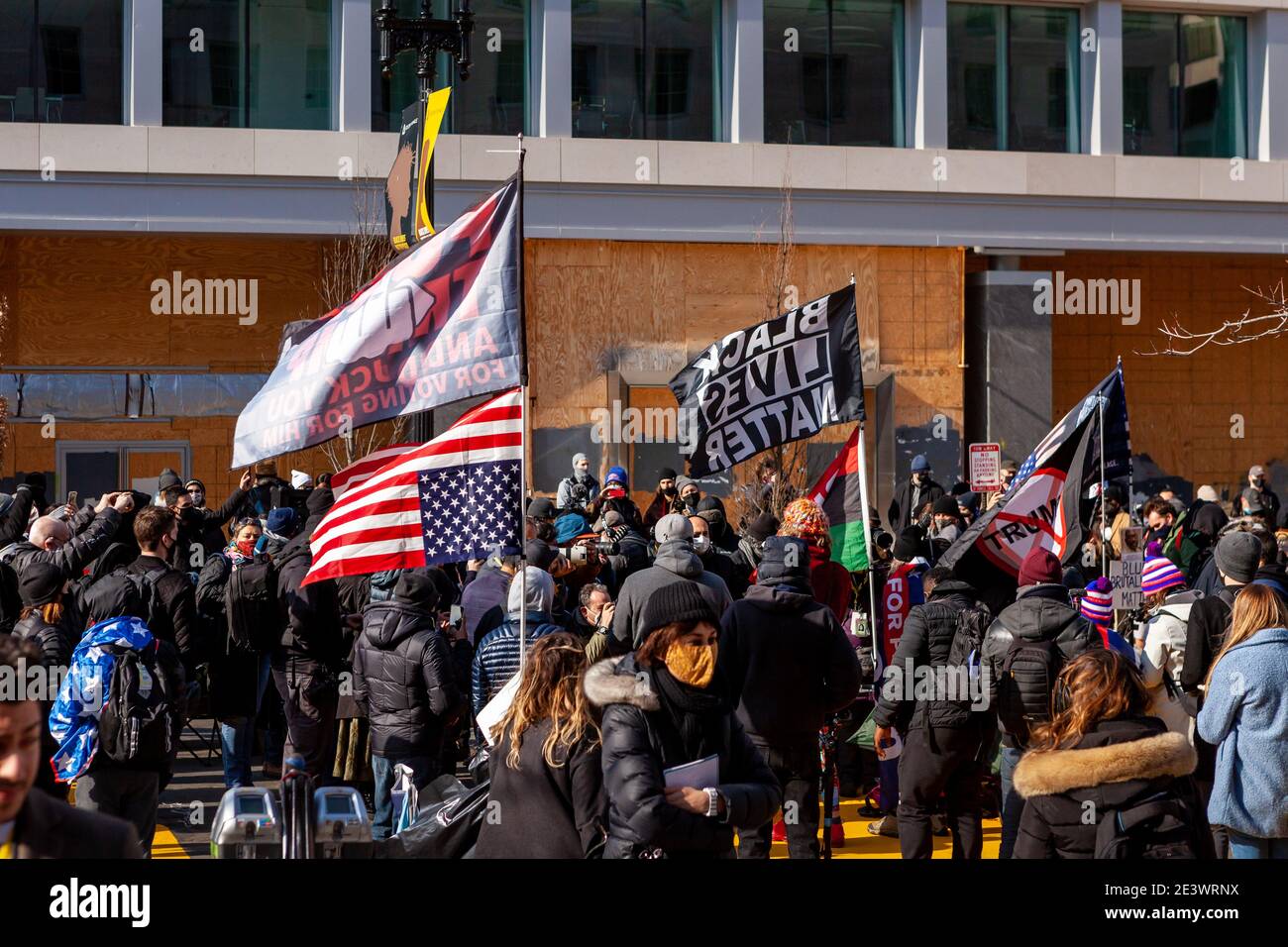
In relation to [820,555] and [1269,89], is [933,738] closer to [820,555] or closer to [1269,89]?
[820,555]

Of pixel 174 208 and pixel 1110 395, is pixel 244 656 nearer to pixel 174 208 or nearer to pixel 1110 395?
pixel 1110 395

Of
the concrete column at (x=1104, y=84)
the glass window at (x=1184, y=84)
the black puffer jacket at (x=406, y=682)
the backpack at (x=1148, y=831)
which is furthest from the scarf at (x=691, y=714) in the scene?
the glass window at (x=1184, y=84)

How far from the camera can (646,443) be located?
2666cm

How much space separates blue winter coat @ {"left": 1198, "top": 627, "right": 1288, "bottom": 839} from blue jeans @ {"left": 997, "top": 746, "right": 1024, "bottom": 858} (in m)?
1.39

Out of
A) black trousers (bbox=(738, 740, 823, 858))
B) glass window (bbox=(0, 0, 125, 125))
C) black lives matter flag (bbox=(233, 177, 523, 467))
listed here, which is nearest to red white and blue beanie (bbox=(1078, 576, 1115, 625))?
black trousers (bbox=(738, 740, 823, 858))

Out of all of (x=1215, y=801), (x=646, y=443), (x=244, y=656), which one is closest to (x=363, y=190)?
(x=646, y=443)

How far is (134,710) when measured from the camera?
8000 millimetres

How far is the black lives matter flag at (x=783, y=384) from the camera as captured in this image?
12.2 m

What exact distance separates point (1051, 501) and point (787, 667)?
3.71m

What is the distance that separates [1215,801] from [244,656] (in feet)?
23.1

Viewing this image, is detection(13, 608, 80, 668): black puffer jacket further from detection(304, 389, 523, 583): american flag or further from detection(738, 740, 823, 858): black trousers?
detection(738, 740, 823, 858): black trousers

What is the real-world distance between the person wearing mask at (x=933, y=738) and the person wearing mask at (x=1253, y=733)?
1739 millimetres

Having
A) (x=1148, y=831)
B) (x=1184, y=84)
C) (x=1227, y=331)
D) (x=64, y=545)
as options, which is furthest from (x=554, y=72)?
(x=1148, y=831)

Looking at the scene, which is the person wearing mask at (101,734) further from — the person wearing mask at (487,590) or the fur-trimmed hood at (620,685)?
the fur-trimmed hood at (620,685)
